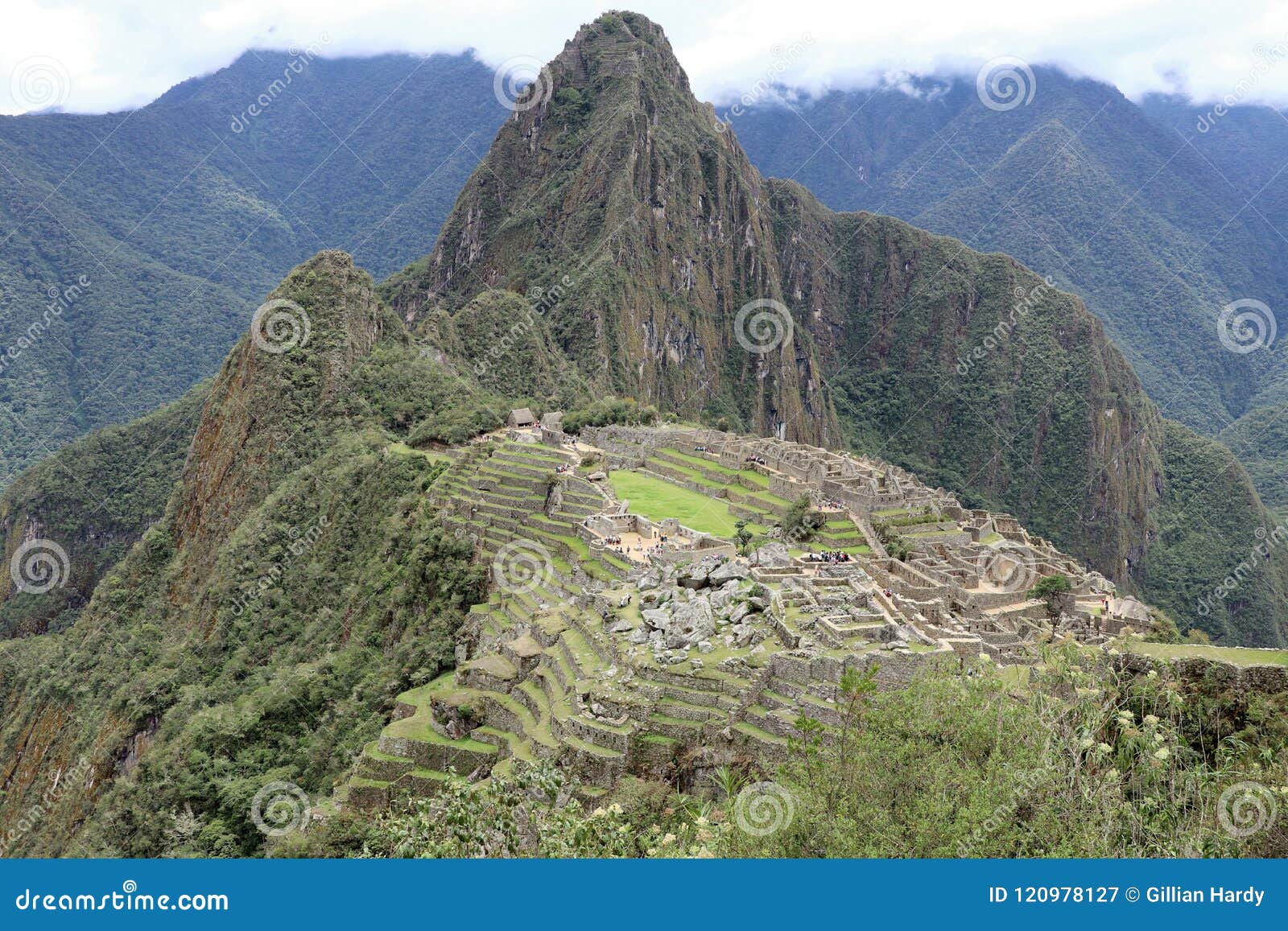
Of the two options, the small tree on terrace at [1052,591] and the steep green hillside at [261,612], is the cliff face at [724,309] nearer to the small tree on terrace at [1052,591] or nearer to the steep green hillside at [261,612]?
the steep green hillside at [261,612]

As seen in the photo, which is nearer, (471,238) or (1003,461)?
(471,238)

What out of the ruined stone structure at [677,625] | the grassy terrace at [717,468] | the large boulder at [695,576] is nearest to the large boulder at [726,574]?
the ruined stone structure at [677,625]

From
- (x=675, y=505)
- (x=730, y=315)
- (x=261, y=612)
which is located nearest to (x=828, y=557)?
(x=675, y=505)

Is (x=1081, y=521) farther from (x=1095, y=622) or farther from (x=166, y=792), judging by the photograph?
(x=166, y=792)

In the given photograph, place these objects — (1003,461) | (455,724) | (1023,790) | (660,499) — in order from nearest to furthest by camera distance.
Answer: (1023,790)
(455,724)
(660,499)
(1003,461)

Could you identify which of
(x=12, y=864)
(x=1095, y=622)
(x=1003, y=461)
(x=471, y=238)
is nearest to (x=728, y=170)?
(x=471, y=238)

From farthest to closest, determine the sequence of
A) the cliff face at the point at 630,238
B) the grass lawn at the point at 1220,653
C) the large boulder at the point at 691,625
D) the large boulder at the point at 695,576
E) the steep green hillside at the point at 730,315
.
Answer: the steep green hillside at the point at 730,315 → the cliff face at the point at 630,238 → the large boulder at the point at 695,576 → the large boulder at the point at 691,625 → the grass lawn at the point at 1220,653

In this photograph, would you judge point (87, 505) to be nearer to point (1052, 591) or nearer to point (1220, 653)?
point (1052, 591)

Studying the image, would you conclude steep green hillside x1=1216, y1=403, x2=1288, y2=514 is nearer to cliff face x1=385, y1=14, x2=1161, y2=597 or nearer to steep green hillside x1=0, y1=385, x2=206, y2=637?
cliff face x1=385, y1=14, x2=1161, y2=597
